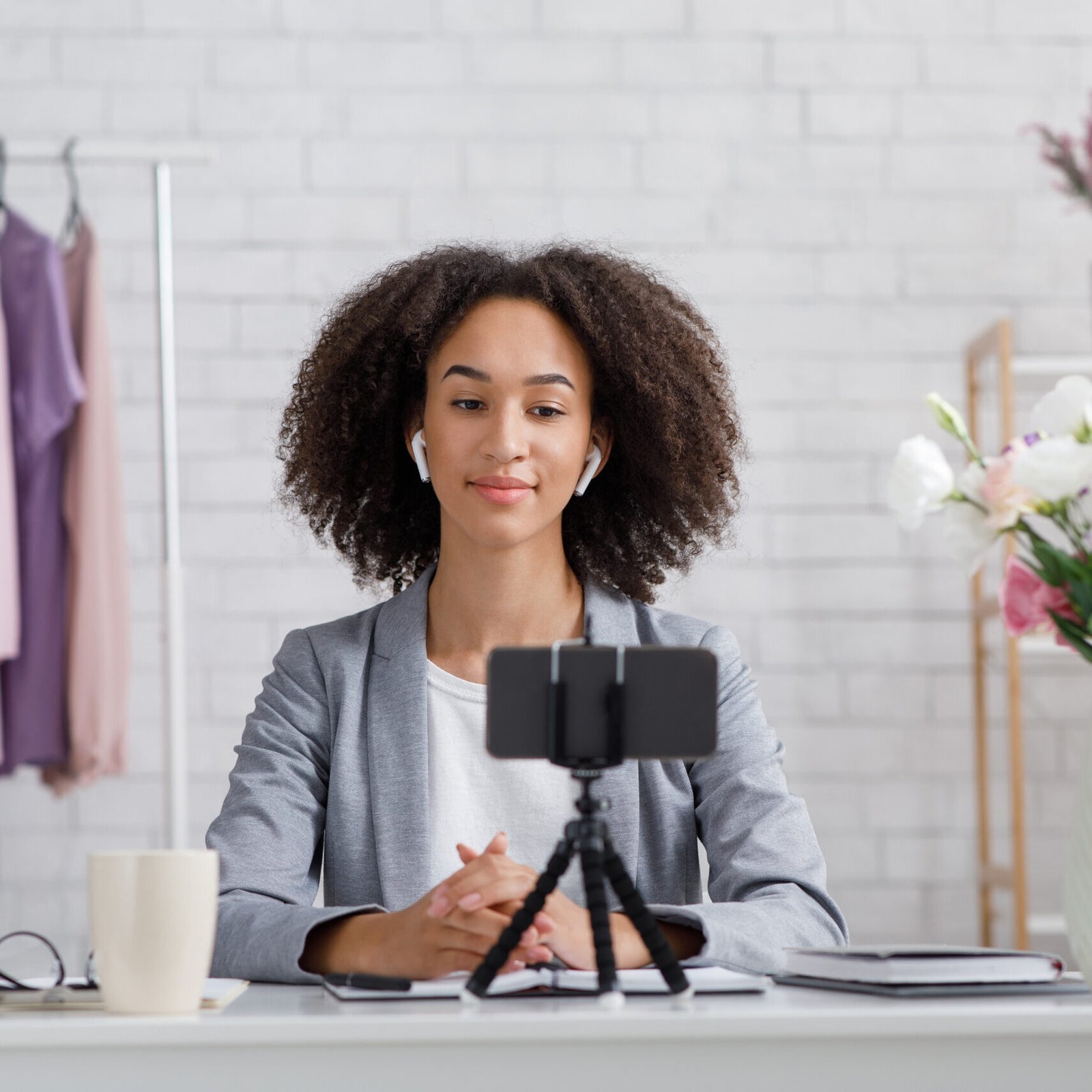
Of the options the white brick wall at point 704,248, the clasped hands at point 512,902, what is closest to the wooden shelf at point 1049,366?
the white brick wall at point 704,248

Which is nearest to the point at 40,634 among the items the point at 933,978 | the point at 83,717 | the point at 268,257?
the point at 83,717

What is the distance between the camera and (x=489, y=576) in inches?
68.1

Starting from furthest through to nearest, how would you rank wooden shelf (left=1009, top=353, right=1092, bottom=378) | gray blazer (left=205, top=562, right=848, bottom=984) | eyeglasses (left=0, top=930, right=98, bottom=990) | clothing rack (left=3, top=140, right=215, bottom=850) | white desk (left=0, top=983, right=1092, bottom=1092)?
wooden shelf (left=1009, top=353, right=1092, bottom=378) → clothing rack (left=3, top=140, right=215, bottom=850) → gray blazer (left=205, top=562, right=848, bottom=984) → eyeglasses (left=0, top=930, right=98, bottom=990) → white desk (left=0, top=983, right=1092, bottom=1092)

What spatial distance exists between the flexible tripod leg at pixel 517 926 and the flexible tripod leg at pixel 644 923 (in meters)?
0.03

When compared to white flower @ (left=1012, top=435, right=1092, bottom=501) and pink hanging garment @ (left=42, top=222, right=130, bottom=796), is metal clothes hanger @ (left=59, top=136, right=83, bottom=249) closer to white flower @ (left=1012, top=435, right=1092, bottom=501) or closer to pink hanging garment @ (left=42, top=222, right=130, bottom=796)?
pink hanging garment @ (left=42, top=222, right=130, bottom=796)

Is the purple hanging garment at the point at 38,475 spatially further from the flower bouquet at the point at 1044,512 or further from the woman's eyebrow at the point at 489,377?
the flower bouquet at the point at 1044,512

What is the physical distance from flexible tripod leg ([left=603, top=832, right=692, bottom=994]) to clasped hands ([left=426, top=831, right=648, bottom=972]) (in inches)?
7.5

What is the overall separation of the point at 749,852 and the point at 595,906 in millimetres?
544

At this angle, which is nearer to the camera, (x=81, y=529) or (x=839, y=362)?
(x=81, y=529)

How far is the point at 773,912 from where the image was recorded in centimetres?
135

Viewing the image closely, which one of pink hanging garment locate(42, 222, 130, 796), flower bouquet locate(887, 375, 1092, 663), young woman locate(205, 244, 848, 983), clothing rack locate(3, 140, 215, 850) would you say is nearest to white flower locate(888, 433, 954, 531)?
flower bouquet locate(887, 375, 1092, 663)

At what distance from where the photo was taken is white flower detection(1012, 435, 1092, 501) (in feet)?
3.01

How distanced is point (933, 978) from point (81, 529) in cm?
185

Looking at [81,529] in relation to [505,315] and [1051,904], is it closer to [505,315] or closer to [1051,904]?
[505,315]
